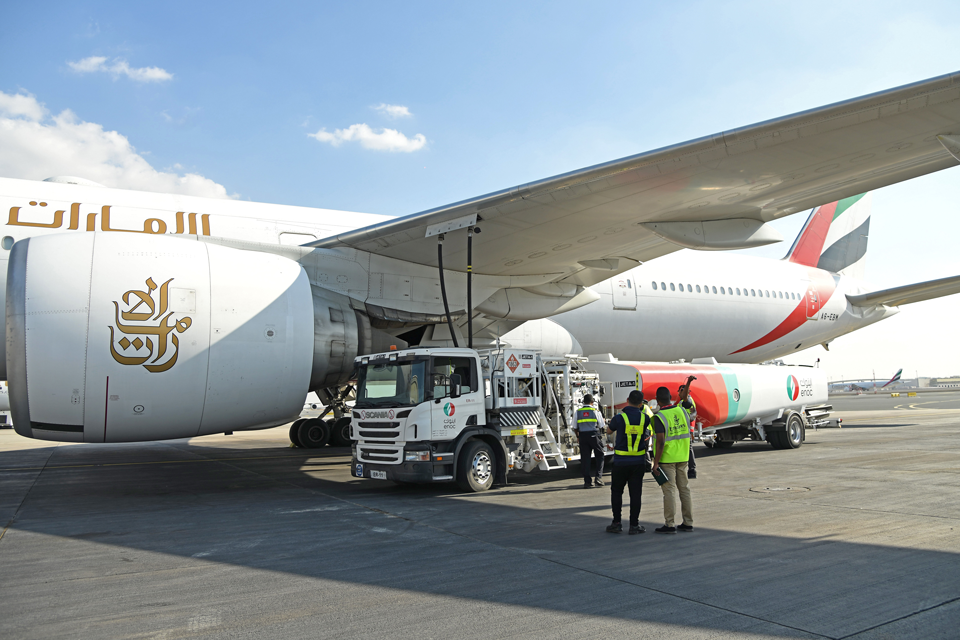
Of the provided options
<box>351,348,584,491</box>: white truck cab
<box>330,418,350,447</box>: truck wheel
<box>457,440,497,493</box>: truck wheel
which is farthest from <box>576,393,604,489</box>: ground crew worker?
<box>330,418,350,447</box>: truck wheel

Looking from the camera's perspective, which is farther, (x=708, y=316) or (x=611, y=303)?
(x=708, y=316)

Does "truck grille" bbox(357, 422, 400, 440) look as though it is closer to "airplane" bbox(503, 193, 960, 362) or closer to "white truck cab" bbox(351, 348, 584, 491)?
"white truck cab" bbox(351, 348, 584, 491)

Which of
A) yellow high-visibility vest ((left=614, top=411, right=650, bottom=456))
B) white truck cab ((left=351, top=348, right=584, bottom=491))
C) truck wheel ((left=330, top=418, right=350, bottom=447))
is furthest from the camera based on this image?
truck wheel ((left=330, top=418, right=350, bottom=447))

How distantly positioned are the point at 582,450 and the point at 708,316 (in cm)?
805

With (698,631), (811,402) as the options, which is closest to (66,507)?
(698,631)

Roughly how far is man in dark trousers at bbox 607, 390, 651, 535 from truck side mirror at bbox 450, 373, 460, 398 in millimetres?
3160

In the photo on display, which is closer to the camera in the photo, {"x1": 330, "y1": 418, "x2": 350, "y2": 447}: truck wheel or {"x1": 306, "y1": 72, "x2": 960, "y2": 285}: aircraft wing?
{"x1": 306, "y1": 72, "x2": 960, "y2": 285}: aircraft wing

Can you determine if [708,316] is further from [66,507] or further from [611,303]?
[66,507]

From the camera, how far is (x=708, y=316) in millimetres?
17156

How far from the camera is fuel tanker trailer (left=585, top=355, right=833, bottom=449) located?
1300cm

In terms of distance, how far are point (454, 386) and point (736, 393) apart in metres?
8.09

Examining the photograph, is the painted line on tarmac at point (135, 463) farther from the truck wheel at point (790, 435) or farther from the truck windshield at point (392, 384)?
the truck wheel at point (790, 435)

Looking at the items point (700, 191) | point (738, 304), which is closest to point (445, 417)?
point (700, 191)

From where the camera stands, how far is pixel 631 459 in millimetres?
7020
